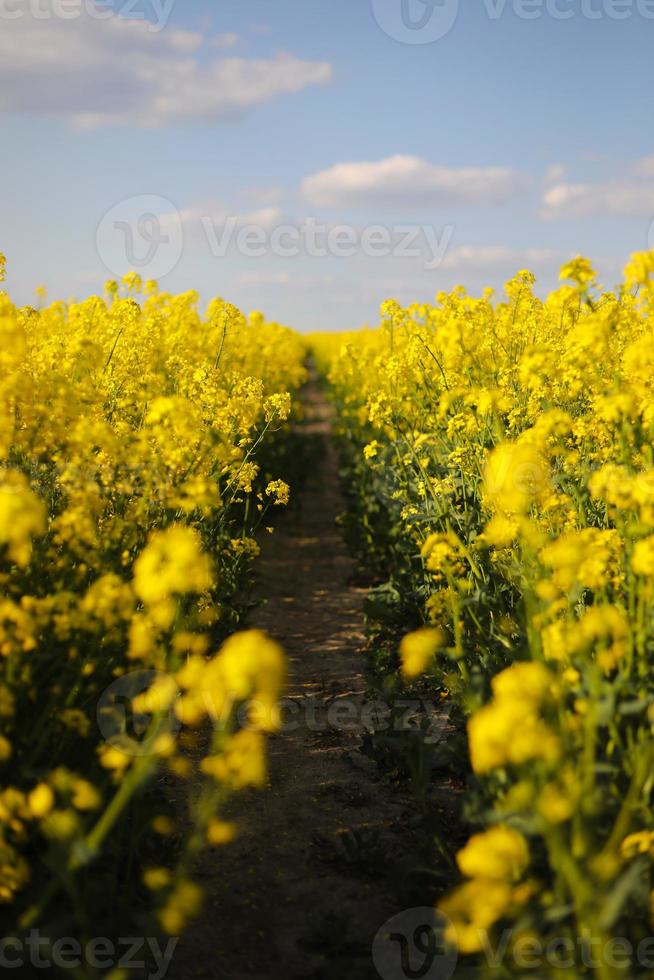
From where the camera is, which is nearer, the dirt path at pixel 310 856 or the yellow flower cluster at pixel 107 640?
the yellow flower cluster at pixel 107 640

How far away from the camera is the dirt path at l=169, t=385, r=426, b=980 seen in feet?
10.1

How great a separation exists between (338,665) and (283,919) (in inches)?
114

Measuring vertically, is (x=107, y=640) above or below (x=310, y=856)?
above

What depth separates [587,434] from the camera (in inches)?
191

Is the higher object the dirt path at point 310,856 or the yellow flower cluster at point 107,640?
the yellow flower cluster at point 107,640

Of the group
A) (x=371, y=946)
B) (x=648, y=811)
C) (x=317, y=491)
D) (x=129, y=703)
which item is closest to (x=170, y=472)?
(x=129, y=703)

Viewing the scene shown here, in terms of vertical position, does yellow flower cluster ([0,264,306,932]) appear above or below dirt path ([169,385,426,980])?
above

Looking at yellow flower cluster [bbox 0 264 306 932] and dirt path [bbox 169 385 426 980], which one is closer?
yellow flower cluster [bbox 0 264 306 932]

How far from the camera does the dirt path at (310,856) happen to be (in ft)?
10.1

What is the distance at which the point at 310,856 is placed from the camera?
3.75 meters

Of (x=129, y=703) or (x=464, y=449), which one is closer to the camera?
(x=129, y=703)

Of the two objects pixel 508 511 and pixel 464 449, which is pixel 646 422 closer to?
pixel 508 511

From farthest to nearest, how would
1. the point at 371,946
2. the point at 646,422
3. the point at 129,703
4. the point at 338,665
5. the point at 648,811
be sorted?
the point at 338,665, the point at 646,422, the point at 129,703, the point at 371,946, the point at 648,811

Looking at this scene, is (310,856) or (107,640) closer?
(107,640)
